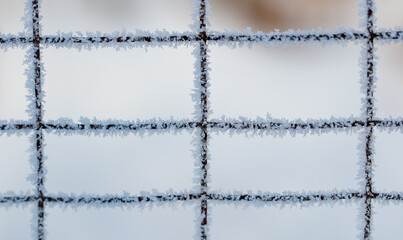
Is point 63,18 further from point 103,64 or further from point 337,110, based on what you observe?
point 337,110

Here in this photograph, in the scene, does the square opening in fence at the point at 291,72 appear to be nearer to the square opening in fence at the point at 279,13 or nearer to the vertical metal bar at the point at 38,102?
the square opening in fence at the point at 279,13

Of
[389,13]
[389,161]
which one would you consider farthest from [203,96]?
[389,161]

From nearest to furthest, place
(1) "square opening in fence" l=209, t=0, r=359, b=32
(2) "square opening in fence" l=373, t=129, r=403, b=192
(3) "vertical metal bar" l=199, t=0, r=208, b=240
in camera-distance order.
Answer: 1. (3) "vertical metal bar" l=199, t=0, r=208, b=240
2. (1) "square opening in fence" l=209, t=0, r=359, b=32
3. (2) "square opening in fence" l=373, t=129, r=403, b=192

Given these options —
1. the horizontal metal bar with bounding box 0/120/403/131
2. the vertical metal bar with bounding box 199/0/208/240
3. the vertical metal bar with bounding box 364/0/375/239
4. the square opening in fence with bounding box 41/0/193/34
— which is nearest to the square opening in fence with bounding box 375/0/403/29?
the vertical metal bar with bounding box 364/0/375/239

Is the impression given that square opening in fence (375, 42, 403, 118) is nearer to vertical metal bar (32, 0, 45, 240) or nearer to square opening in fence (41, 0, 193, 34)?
square opening in fence (41, 0, 193, 34)

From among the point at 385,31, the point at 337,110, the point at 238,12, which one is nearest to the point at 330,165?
the point at 337,110
